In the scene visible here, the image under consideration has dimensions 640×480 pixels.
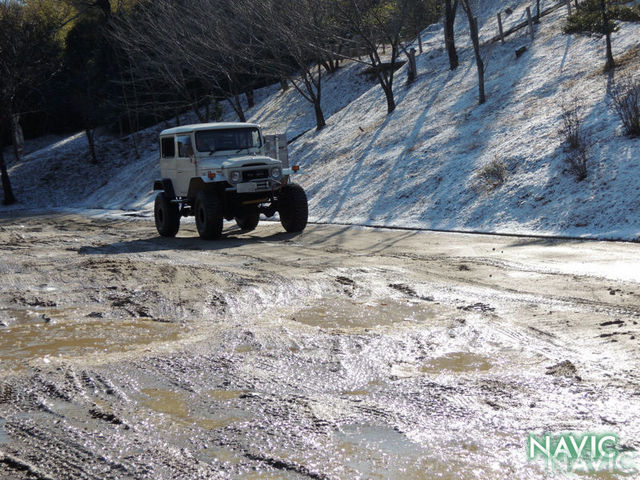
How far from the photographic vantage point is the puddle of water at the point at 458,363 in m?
5.36

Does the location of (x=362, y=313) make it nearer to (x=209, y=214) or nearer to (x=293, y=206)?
(x=209, y=214)

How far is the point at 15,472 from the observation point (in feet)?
12.1

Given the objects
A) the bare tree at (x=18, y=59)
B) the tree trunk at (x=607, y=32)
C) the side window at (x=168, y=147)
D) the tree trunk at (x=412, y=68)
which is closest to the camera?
the side window at (x=168, y=147)

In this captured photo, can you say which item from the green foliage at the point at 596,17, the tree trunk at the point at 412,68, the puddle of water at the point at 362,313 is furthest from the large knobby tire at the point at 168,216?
the tree trunk at the point at 412,68

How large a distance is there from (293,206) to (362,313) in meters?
7.95

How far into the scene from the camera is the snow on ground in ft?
46.5

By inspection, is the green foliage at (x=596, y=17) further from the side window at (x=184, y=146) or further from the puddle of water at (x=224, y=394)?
the puddle of water at (x=224, y=394)

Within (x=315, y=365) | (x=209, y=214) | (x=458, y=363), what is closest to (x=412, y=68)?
(x=209, y=214)

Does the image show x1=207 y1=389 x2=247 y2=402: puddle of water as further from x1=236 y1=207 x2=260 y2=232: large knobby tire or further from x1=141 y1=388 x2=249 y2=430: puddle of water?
x1=236 y1=207 x2=260 y2=232: large knobby tire

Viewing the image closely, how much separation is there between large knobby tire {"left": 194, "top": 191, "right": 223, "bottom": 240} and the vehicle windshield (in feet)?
3.77

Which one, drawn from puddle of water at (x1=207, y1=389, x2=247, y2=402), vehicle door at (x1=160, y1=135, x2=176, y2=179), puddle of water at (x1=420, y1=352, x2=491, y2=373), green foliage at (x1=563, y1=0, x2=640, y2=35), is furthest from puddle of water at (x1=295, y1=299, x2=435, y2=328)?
green foliage at (x1=563, y1=0, x2=640, y2=35)

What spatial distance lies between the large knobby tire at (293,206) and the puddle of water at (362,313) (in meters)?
7.23

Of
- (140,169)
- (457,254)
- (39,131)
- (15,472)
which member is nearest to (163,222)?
(457,254)

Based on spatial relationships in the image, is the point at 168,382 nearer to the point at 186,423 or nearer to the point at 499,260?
the point at 186,423
